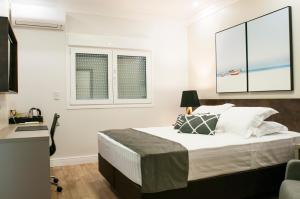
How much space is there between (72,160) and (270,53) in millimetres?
3460

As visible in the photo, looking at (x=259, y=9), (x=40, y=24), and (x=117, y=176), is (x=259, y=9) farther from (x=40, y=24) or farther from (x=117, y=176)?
(x=40, y=24)

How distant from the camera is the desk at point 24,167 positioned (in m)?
1.94

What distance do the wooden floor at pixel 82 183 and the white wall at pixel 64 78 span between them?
1.30 feet

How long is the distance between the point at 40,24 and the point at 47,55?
49 cm

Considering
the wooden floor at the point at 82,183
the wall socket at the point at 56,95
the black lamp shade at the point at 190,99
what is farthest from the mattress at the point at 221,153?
the wall socket at the point at 56,95

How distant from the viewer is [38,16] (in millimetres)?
4070

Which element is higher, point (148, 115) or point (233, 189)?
point (148, 115)

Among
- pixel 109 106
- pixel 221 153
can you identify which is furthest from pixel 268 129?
pixel 109 106

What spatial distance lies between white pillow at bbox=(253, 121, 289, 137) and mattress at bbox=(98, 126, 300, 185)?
0.05 meters

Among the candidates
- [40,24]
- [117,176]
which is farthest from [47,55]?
[117,176]

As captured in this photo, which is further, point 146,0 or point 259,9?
point 146,0

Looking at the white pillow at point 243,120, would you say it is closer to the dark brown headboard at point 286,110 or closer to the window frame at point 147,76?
the dark brown headboard at point 286,110

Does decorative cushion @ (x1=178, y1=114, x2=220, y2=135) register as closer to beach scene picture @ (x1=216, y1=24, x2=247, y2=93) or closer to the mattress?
the mattress

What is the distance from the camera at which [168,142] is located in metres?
2.59
